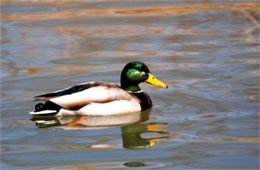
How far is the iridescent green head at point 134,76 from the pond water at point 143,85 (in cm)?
33

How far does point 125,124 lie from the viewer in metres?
9.55

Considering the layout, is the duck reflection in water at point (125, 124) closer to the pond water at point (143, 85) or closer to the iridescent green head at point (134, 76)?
the pond water at point (143, 85)

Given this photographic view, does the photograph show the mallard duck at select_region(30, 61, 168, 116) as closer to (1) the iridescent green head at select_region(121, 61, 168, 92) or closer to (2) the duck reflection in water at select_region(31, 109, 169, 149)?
(2) the duck reflection in water at select_region(31, 109, 169, 149)

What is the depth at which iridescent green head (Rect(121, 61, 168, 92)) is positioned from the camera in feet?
33.9

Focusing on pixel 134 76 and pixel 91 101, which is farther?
pixel 134 76

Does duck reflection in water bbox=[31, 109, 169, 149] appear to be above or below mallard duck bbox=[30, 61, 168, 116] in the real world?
below

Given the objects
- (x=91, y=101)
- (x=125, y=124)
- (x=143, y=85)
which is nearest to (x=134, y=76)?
(x=91, y=101)

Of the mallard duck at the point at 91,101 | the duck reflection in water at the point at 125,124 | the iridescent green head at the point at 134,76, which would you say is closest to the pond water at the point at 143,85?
the duck reflection in water at the point at 125,124

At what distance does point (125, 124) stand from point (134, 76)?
96cm

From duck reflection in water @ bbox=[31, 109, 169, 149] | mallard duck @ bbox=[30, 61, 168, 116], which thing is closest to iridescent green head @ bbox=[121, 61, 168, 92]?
mallard duck @ bbox=[30, 61, 168, 116]

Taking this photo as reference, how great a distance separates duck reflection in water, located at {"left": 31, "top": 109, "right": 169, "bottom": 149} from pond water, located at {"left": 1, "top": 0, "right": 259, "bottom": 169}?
11 millimetres

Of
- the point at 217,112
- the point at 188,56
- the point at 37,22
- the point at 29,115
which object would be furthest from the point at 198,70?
the point at 37,22

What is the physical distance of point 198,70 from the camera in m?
12.0

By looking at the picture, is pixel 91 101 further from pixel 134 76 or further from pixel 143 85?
pixel 143 85
